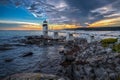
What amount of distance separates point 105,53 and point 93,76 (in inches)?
163

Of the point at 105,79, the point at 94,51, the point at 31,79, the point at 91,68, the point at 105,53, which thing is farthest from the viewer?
the point at 94,51

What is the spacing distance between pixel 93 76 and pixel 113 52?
15.8 feet

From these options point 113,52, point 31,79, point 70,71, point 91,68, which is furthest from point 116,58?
point 31,79

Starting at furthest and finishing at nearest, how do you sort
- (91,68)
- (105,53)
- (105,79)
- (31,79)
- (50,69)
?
(50,69) → (105,53) → (91,68) → (105,79) → (31,79)

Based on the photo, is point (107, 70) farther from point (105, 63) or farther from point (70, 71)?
point (70, 71)

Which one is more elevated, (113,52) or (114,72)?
(113,52)

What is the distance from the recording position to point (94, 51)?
1952cm

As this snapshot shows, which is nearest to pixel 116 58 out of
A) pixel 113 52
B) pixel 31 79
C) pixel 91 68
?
pixel 113 52

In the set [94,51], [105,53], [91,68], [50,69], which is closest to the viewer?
[91,68]

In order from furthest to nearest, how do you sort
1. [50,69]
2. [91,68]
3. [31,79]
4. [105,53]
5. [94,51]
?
[50,69] → [94,51] → [105,53] → [91,68] → [31,79]

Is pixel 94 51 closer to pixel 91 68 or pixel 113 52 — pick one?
pixel 113 52

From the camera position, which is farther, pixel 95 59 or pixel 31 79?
pixel 95 59

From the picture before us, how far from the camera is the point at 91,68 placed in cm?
1595

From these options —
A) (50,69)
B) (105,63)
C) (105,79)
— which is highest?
(105,63)
